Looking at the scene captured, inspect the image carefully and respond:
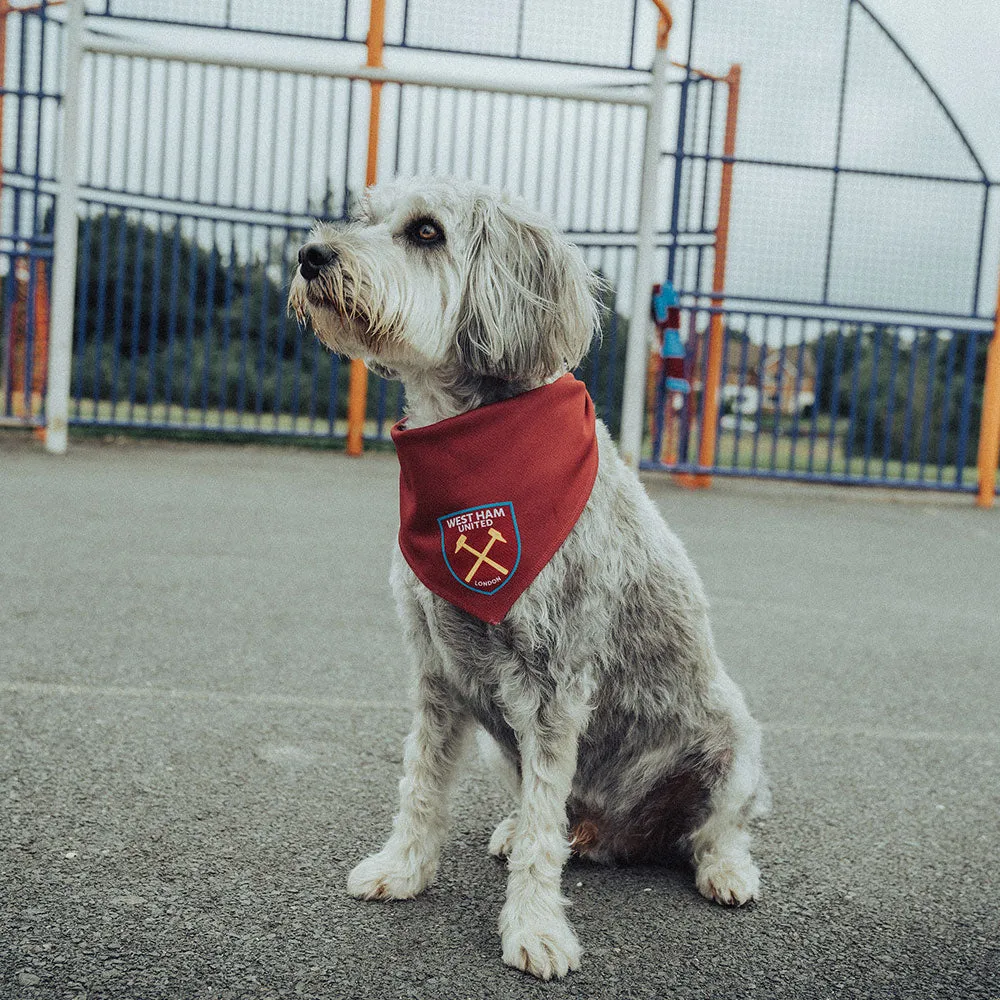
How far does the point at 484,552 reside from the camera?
2395 millimetres

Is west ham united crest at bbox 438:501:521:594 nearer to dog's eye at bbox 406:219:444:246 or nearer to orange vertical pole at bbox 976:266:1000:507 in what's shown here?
dog's eye at bbox 406:219:444:246

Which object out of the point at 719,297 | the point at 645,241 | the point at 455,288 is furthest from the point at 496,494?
the point at 719,297

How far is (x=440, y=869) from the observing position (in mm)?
2730

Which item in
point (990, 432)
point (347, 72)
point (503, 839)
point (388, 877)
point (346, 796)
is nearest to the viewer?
point (388, 877)

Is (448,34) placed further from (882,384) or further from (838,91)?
(882,384)

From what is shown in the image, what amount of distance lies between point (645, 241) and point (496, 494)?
681cm

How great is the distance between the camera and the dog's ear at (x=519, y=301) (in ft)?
7.96

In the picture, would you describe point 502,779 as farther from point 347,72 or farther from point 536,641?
point 347,72

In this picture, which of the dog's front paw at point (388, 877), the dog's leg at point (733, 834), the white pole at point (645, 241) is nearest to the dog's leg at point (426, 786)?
the dog's front paw at point (388, 877)

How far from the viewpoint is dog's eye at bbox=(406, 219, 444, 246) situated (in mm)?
2533

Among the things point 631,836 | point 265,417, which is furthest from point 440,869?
point 265,417

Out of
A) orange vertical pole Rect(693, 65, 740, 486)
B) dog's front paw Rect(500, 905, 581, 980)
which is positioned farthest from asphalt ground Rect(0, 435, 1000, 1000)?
orange vertical pole Rect(693, 65, 740, 486)

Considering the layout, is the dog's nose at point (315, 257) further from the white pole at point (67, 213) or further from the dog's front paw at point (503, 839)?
the white pole at point (67, 213)

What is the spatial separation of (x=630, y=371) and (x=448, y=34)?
3445 millimetres
